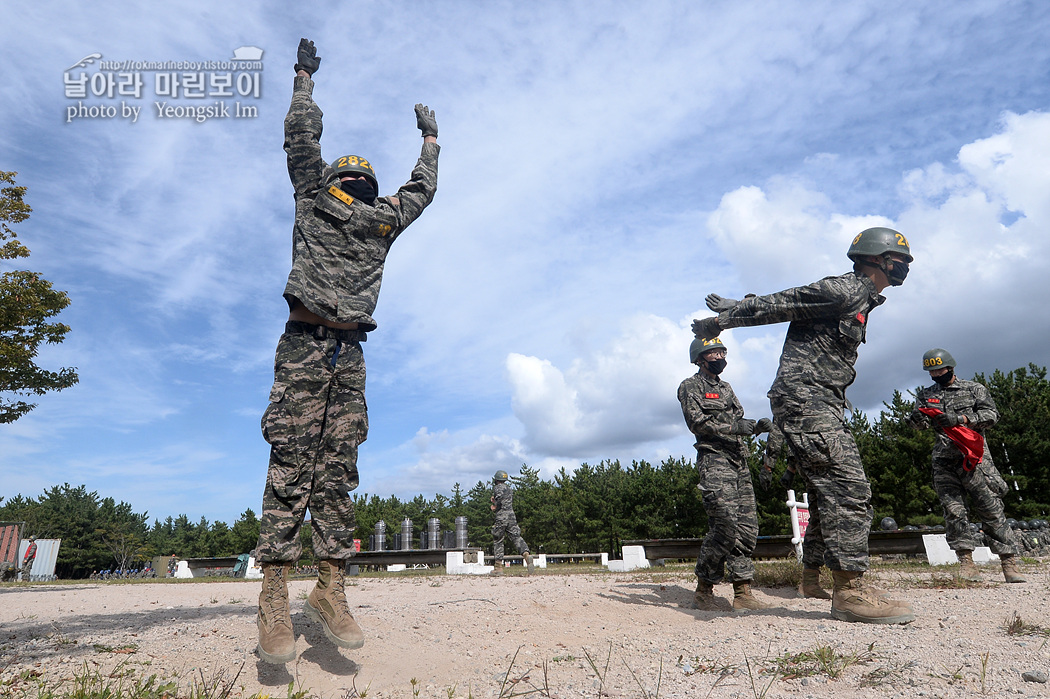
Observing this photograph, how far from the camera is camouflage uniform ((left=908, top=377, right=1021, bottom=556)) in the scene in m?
7.38

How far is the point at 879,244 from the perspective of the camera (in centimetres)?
450

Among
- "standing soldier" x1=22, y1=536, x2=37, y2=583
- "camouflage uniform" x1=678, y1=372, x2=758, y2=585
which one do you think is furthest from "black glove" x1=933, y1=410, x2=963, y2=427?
"standing soldier" x1=22, y1=536, x2=37, y2=583

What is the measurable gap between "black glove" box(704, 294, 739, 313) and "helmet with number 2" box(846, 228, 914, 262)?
986 mm

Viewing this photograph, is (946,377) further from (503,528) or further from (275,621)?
(503,528)

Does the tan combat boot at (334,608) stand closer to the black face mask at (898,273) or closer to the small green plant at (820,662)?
the small green plant at (820,662)

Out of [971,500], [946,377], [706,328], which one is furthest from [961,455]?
[706,328]

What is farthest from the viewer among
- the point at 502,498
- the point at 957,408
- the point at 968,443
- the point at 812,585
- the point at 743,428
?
the point at 502,498

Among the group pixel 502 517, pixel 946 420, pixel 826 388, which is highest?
pixel 946 420

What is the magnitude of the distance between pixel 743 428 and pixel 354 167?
4260mm

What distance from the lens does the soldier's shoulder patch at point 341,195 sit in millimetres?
3785

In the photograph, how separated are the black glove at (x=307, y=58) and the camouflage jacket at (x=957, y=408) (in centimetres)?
777

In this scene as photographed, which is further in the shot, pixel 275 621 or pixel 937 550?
pixel 937 550

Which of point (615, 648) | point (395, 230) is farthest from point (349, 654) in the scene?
point (395, 230)

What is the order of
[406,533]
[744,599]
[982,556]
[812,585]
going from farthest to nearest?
1. [406,533]
2. [982,556]
3. [812,585]
4. [744,599]
